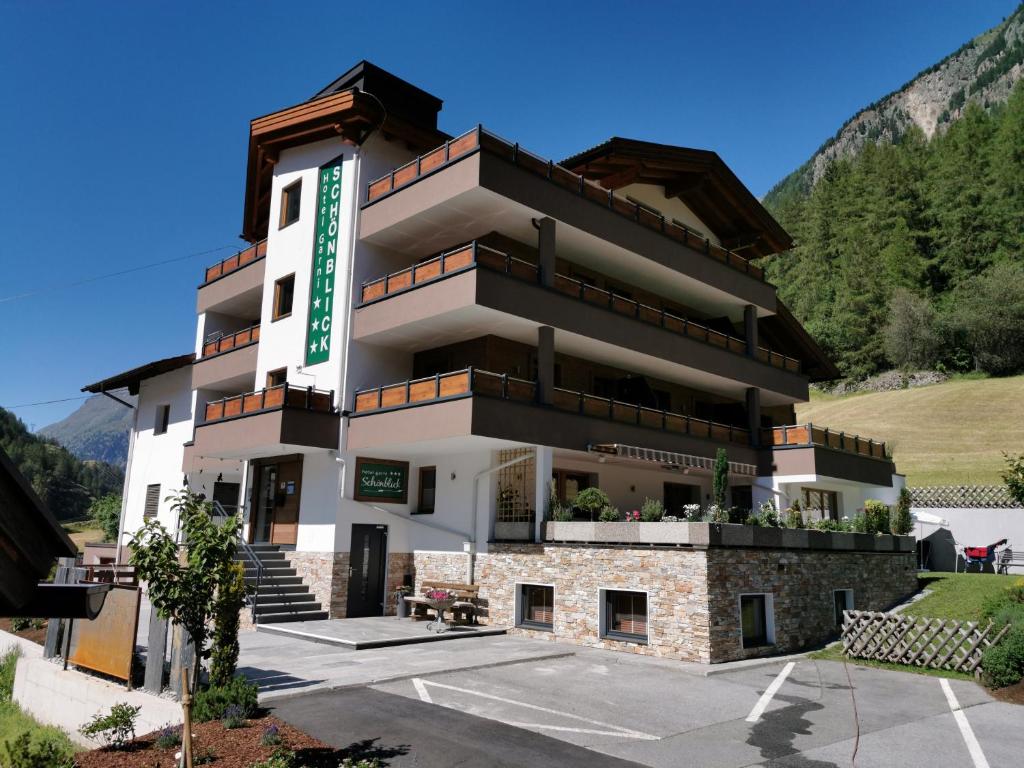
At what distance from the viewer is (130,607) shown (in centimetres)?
1239

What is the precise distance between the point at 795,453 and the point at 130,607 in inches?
961

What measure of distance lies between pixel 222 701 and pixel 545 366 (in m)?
13.8

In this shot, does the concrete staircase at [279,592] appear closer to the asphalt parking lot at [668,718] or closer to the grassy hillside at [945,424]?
the asphalt parking lot at [668,718]

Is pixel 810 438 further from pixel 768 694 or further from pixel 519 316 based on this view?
pixel 768 694

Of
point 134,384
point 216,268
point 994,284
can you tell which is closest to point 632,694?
point 216,268

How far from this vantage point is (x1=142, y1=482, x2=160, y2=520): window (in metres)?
33.4

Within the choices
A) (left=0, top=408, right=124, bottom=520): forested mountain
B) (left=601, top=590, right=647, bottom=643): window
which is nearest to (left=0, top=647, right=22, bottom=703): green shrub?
(left=601, top=590, right=647, bottom=643): window

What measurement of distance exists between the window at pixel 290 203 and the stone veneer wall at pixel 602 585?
14.4m

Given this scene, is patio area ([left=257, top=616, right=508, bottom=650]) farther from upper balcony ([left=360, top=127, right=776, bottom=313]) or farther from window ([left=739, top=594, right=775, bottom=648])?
upper balcony ([left=360, top=127, right=776, bottom=313])

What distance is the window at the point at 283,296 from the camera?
1057 inches

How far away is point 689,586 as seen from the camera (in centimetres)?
1697

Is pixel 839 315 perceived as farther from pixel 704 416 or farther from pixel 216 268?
pixel 216 268

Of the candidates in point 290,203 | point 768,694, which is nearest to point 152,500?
point 290,203

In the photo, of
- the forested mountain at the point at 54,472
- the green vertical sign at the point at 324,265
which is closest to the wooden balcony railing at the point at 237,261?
the green vertical sign at the point at 324,265
